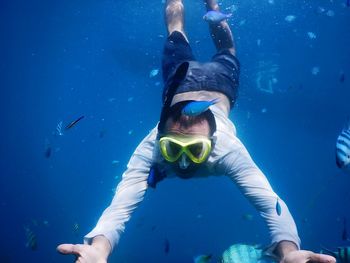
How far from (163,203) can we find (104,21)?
2480 inches

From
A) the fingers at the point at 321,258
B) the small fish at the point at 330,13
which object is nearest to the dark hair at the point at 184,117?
the fingers at the point at 321,258

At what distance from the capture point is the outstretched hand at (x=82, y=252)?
3223 mm

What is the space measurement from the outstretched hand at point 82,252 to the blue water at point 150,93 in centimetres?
781

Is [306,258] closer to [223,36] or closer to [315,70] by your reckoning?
[223,36]

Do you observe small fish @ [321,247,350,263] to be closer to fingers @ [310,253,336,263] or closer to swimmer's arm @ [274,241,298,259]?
swimmer's arm @ [274,241,298,259]

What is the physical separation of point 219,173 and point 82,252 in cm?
260

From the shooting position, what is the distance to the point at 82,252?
328cm

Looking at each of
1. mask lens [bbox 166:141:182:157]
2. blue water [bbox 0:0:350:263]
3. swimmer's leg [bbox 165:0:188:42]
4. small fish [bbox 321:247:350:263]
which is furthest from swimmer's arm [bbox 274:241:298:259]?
blue water [bbox 0:0:350:263]

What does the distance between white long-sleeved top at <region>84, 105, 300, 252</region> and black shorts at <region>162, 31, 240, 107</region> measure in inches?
Result: 74.6

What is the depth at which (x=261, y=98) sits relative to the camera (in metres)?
27.8

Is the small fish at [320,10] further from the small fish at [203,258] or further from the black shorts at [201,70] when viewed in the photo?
the small fish at [203,258]

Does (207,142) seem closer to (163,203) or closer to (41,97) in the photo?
(41,97)

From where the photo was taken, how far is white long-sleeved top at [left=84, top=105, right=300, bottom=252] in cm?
407

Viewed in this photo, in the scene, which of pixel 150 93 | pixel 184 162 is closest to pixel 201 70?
pixel 184 162
